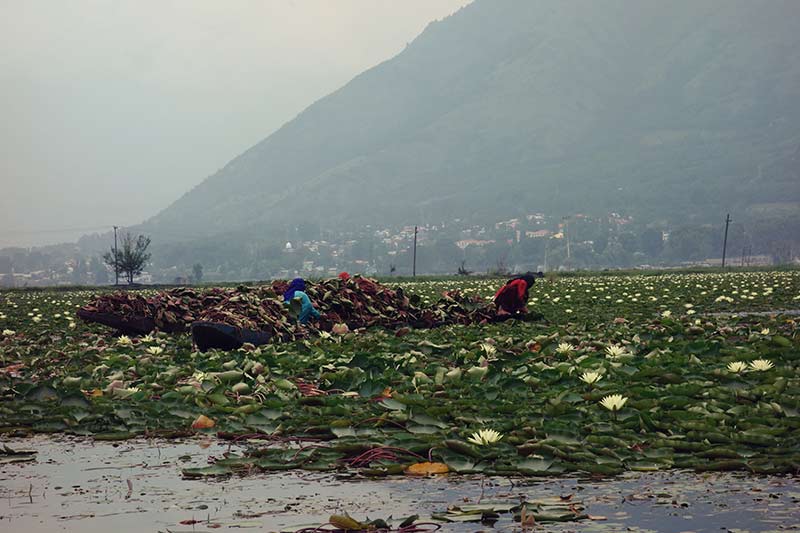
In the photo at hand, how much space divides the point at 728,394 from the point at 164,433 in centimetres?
551

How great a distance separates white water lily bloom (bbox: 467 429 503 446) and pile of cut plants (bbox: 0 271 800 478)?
1cm

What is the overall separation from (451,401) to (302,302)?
32.8 ft

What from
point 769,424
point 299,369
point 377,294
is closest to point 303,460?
point 769,424

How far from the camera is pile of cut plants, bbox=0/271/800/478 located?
7.91 metres

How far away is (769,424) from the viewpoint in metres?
8.53

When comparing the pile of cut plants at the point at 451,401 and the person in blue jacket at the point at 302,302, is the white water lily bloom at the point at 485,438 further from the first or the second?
the person in blue jacket at the point at 302,302

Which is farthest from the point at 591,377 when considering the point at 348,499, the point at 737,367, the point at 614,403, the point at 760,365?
the point at 348,499

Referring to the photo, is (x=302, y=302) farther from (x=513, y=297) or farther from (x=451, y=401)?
(x=451, y=401)

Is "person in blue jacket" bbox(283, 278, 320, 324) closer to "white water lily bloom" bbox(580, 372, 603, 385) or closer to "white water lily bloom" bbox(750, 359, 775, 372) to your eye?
"white water lily bloom" bbox(580, 372, 603, 385)

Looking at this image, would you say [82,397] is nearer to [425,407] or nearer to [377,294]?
[425,407]

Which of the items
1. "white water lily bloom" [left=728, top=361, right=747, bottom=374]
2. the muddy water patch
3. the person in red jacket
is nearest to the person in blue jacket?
the person in red jacket

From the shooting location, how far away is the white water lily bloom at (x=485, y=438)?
26.7ft

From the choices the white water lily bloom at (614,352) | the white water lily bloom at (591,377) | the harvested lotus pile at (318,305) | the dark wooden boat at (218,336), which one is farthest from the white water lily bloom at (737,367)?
the harvested lotus pile at (318,305)

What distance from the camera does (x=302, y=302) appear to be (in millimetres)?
19891
